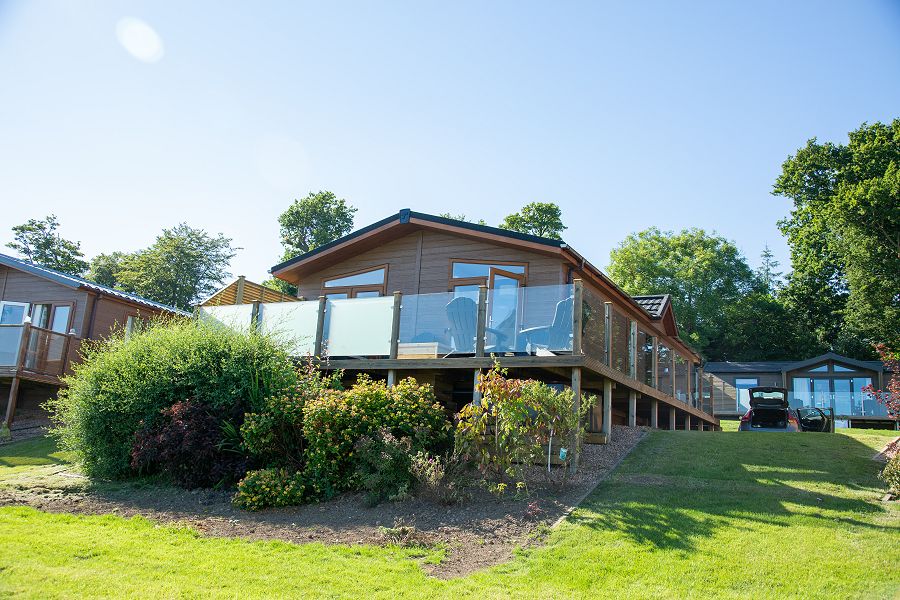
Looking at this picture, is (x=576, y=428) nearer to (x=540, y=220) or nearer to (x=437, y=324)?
(x=437, y=324)

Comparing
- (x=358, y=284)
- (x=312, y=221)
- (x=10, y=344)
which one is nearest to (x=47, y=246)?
(x=312, y=221)

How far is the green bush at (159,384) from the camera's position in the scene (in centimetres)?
1223

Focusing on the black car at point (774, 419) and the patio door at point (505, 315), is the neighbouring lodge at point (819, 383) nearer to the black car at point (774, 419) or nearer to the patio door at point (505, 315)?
the black car at point (774, 419)

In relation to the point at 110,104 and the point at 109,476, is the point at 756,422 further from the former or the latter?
the point at 110,104

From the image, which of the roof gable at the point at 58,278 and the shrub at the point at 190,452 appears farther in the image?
the roof gable at the point at 58,278

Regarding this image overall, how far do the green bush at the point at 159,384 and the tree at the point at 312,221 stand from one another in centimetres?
3226

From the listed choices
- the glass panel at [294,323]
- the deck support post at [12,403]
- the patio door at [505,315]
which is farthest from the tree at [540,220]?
the patio door at [505,315]

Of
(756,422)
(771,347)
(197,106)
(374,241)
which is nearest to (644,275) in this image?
(771,347)

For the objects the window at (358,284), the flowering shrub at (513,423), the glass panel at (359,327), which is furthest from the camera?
the window at (358,284)

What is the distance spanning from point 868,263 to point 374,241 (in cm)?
2573

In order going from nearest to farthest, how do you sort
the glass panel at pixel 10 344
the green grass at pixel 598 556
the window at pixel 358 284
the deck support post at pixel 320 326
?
the green grass at pixel 598 556, the deck support post at pixel 320 326, the window at pixel 358 284, the glass panel at pixel 10 344

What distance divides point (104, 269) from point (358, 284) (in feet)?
117

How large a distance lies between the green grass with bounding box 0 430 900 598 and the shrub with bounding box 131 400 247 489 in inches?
86.0

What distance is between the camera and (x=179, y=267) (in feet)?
140
